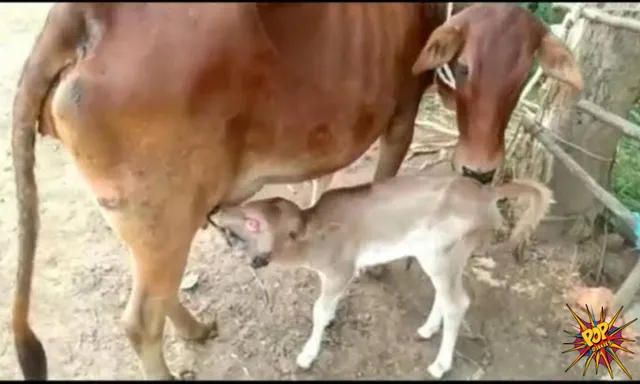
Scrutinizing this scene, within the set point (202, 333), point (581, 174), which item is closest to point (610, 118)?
point (581, 174)

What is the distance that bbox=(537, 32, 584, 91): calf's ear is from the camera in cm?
161

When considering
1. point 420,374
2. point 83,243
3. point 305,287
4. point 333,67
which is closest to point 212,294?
point 305,287

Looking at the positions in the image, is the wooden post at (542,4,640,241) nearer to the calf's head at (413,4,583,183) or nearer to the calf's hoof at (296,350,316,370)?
the calf's head at (413,4,583,183)

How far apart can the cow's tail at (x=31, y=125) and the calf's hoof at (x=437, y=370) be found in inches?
31.5

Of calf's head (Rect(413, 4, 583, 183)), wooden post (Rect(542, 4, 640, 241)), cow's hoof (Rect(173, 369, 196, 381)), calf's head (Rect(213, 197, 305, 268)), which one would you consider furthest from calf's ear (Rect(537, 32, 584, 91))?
cow's hoof (Rect(173, 369, 196, 381))

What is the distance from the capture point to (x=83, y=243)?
7.06 ft

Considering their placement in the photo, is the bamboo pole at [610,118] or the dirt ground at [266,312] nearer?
the dirt ground at [266,312]

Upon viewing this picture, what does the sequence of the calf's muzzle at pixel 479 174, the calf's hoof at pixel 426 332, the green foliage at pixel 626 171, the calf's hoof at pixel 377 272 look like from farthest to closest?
the green foliage at pixel 626 171 < the calf's hoof at pixel 377 272 < the calf's hoof at pixel 426 332 < the calf's muzzle at pixel 479 174

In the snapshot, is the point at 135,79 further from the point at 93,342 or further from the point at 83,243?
the point at 83,243

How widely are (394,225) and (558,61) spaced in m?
0.45

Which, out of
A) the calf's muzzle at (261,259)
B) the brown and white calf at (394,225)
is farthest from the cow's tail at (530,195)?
the calf's muzzle at (261,259)

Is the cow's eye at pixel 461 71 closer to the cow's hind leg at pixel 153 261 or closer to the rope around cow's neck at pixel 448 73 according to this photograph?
the rope around cow's neck at pixel 448 73

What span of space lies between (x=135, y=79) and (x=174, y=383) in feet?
2.01

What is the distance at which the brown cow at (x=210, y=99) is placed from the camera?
131 cm
